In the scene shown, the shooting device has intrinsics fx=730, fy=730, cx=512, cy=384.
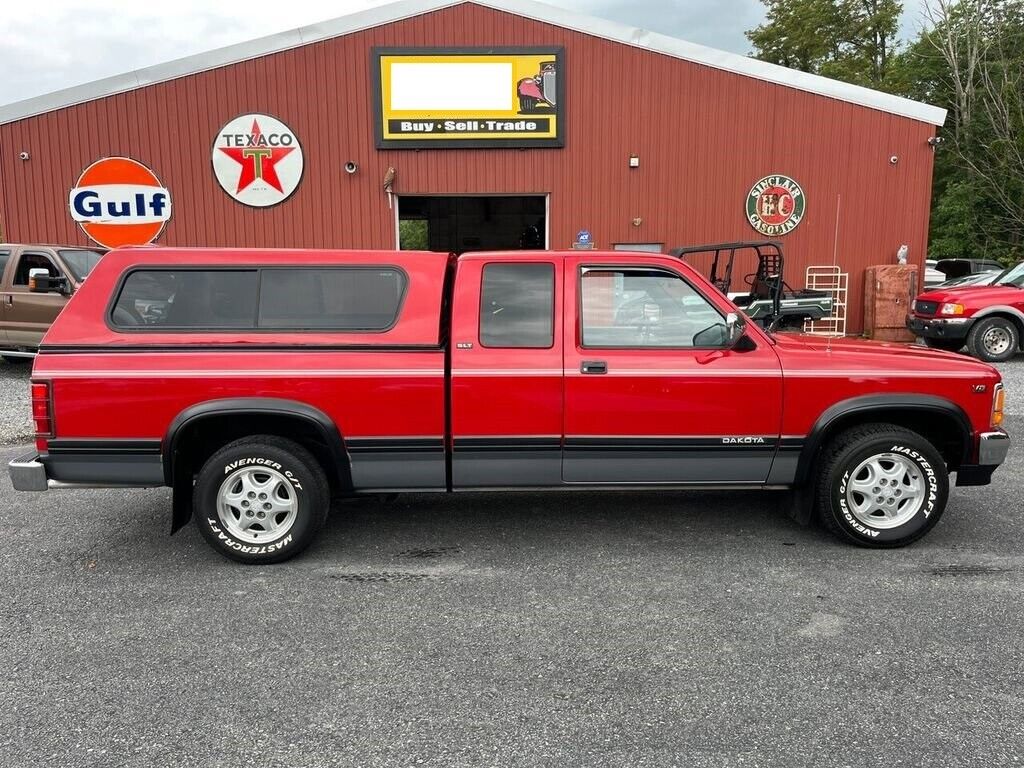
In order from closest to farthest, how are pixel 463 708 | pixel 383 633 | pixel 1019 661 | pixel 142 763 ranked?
pixel 142 763
pixel 463 708
pixel 1019 661
pixel 383 633

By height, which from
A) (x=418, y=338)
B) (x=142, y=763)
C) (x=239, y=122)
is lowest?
(x=142, y=763)

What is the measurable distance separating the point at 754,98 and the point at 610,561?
12232mm

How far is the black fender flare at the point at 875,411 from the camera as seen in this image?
13.6 ft

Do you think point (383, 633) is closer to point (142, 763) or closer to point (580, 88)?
point (142, 763)

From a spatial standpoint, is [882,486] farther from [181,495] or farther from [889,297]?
[889,297]

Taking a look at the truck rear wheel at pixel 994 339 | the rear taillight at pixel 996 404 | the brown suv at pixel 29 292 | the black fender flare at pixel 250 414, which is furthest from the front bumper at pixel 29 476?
the truck rear wheel at pixel 994 339

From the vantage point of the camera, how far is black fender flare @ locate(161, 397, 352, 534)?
3.92m

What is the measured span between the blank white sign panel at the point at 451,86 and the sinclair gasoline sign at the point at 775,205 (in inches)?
199

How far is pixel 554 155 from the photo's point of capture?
13.8 meters

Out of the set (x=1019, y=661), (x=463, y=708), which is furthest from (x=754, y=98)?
(x=463, y=708)

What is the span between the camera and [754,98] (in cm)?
1378

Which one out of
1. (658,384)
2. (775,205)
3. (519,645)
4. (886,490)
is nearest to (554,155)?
(775,205)

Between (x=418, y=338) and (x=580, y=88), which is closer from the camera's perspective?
(x=418, y=338)

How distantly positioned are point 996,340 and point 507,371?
1109 cm
